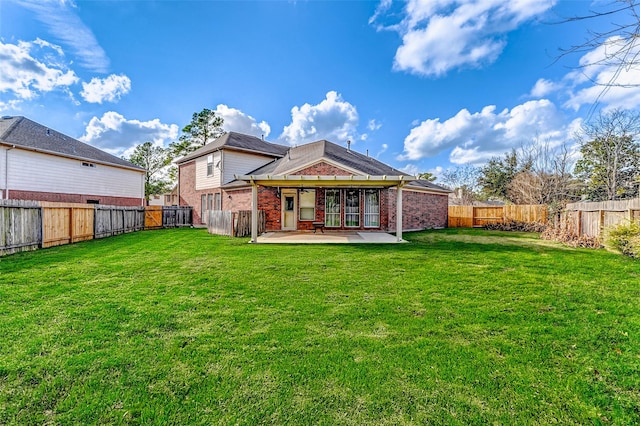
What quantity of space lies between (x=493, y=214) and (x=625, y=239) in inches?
423

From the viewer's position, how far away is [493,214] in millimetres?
19109

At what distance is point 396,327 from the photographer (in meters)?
3.88

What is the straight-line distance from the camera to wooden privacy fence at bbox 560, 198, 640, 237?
29.7 ft

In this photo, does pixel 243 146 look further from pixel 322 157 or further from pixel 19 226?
pixel 19 226

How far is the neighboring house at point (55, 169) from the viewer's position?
1575cm

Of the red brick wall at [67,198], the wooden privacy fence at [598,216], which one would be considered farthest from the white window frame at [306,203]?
the red brick wall at [67,198]

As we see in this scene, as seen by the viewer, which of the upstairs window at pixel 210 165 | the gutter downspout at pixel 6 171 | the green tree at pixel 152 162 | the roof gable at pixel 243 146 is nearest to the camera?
the gutter downspout at pixel 6 171

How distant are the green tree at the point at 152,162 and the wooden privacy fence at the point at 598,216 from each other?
37264 mm

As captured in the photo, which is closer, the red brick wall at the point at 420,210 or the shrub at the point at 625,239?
the shrub at the point at 625,239

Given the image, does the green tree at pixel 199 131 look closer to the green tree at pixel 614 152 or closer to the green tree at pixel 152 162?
the green tree at pixel 152 162

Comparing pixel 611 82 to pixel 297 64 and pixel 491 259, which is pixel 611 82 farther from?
pixel 297 64

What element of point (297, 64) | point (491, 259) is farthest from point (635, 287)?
point (297, 64)

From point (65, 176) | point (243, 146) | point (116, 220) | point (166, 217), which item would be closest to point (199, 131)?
point (243, 146)

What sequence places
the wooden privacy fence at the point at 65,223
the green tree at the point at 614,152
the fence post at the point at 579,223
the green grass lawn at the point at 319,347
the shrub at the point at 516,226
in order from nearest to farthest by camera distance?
the green grass lawn at the point at 319,347 < the wooden privacy fence at the point at 65,223 < the fence post at the point at 579,223 < the shrub at the point at 516,226 < the green tree at the point at 614,152
